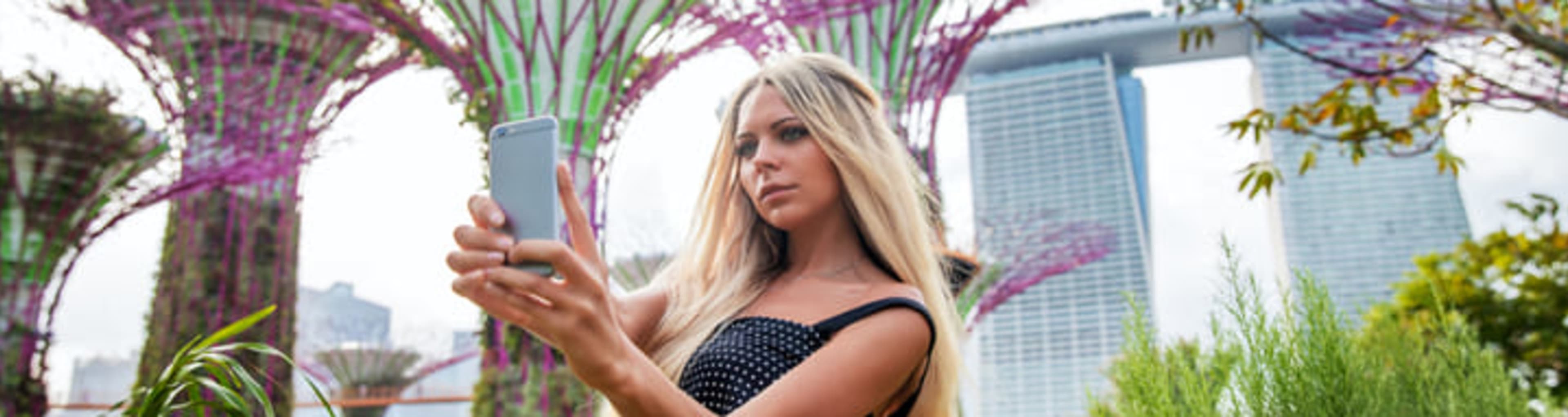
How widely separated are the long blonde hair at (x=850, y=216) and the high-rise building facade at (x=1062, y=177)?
2475 centimetres

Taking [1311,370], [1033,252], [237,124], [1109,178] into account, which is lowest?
[1311,370]

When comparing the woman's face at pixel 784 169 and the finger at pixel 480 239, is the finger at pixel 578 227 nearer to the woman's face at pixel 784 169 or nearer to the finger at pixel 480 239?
the finger at pixel 480 239

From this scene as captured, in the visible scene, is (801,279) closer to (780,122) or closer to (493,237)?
(780,122)

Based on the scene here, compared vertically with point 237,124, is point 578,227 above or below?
below

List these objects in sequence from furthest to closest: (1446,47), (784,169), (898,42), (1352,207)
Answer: (1352,207) → (898,42) → (1446,47) → (784,169)

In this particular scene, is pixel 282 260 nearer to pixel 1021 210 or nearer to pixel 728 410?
pixel 1021 210

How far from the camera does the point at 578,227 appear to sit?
2.92 ft

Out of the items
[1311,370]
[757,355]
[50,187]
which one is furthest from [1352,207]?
[757,355]

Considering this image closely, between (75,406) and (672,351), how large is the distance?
244 inches

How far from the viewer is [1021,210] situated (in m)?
6.51

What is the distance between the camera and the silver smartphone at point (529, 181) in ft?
2.69

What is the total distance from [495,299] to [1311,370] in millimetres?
1188

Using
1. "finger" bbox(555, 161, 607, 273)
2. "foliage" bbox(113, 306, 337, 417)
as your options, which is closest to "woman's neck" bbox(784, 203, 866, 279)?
"finger" bbox(555, 161, 607, 273)

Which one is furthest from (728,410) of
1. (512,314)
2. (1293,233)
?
(1293,233)
